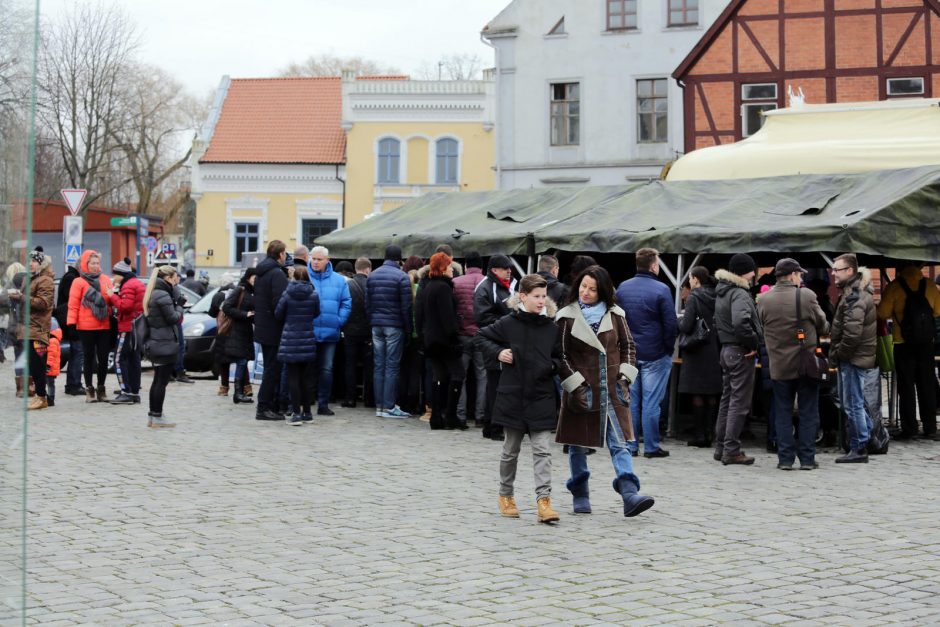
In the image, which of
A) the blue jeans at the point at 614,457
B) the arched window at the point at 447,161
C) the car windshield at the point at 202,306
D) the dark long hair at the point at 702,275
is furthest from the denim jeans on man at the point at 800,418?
the arched window at the point at 447,161

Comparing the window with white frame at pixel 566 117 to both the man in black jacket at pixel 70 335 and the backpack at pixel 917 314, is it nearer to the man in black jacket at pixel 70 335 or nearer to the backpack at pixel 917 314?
the man in black jacket at pixel 70 335

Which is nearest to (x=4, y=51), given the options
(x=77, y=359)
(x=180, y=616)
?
(x=180, y=616)

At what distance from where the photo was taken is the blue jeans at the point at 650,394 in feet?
39.1

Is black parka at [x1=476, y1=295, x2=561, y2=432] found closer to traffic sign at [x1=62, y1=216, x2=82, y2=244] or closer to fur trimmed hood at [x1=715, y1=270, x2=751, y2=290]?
fur trimmed hood at [x1=715, y1=270, x2=751, y2=290]

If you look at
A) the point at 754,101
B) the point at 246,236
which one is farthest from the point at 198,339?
the point at 246,236

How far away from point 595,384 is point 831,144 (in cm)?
989

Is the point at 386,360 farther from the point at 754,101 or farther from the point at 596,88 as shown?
the point at 596,88

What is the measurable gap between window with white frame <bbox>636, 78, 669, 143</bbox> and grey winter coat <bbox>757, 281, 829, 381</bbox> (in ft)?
101

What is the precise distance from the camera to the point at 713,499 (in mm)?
9523

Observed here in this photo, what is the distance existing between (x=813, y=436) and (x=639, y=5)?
3236 cm

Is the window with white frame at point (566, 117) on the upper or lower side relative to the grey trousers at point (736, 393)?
upper

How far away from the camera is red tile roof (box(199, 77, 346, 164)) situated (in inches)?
2108

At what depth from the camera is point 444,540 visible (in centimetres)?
787

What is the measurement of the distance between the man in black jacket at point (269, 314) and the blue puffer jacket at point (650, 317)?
4.17 m
